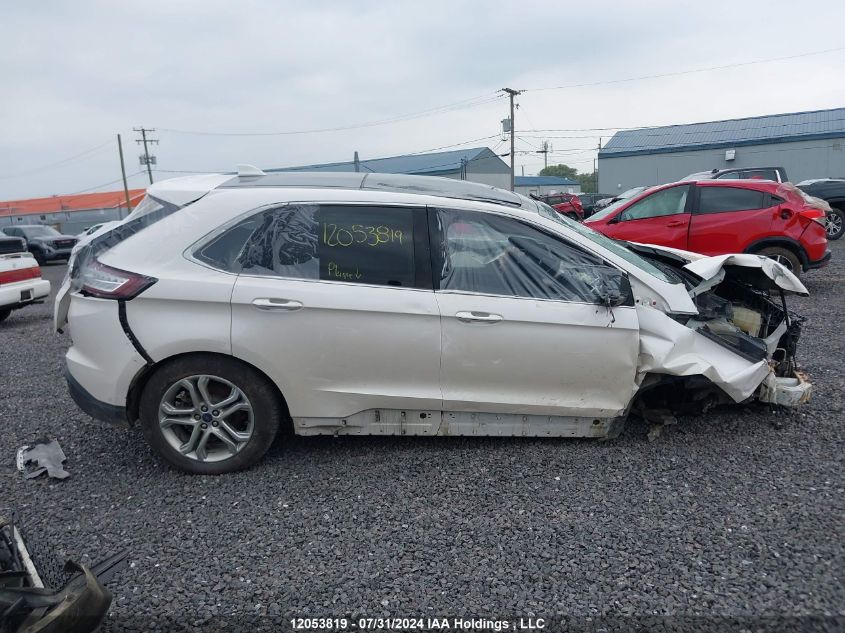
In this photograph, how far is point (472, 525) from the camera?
299 cm

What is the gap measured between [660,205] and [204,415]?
7784 millimetres

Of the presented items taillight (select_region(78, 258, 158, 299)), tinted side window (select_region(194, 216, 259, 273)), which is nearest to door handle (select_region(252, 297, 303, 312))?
tinted side window (select_region(194, 216, 259, 273))

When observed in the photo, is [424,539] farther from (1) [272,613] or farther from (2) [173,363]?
(2) [173,363]

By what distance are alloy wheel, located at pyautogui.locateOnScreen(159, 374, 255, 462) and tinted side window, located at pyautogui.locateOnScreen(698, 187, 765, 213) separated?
301 inches

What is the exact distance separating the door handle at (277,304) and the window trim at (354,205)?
5.6 inches

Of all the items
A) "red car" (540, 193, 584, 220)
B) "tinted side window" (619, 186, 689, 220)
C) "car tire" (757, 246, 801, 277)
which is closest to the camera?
"car tire" (757, 246, 801, 277)

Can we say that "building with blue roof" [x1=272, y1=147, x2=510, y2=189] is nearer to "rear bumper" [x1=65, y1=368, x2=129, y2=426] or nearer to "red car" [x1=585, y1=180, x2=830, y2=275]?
"red car" [x1=585, y1=180, x2=830, y2=275]

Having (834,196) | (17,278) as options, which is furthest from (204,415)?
(834,196)

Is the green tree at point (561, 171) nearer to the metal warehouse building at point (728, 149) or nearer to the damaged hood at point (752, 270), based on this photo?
the metal warehouse building at point (728, 149)

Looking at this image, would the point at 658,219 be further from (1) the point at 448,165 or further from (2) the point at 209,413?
(1) the point at 448,165

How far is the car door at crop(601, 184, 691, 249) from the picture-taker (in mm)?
8805

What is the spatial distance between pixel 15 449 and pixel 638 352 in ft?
13.2

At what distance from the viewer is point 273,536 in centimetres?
293

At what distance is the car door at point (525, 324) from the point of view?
3.41 meters
